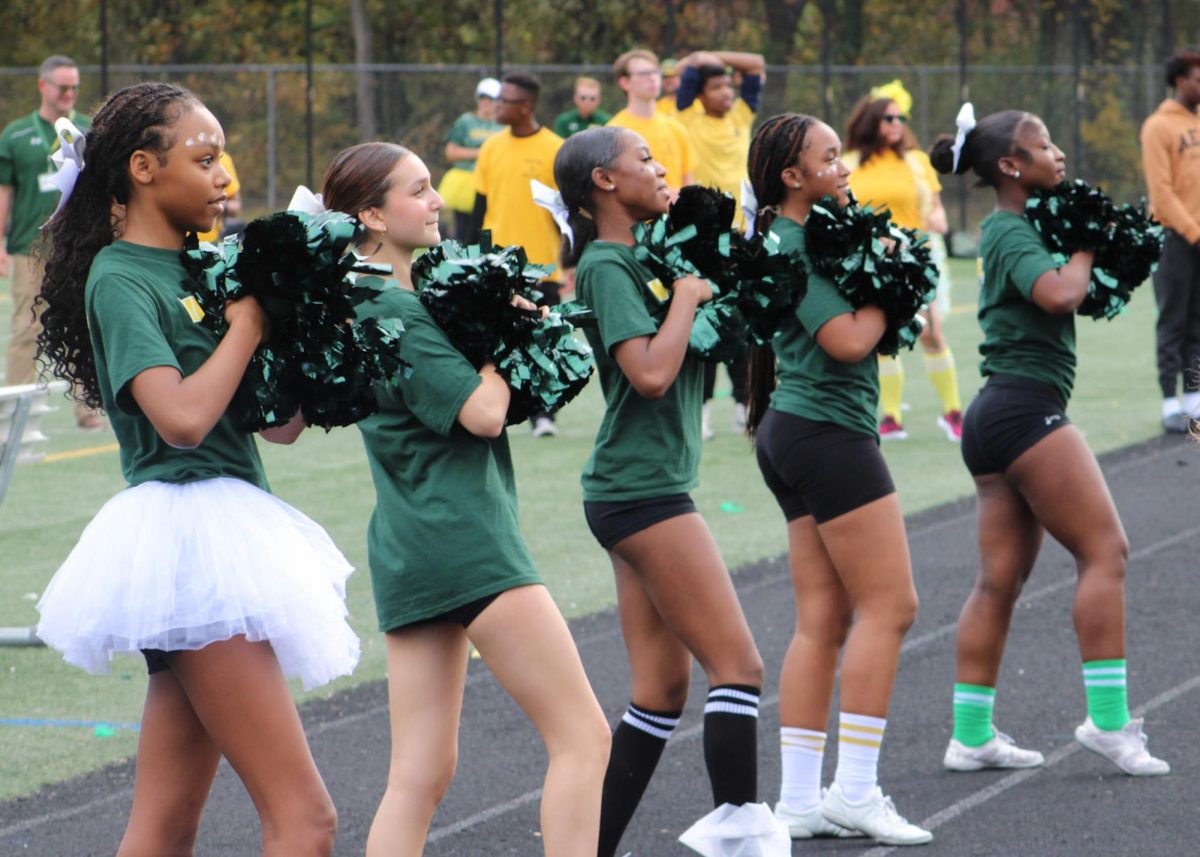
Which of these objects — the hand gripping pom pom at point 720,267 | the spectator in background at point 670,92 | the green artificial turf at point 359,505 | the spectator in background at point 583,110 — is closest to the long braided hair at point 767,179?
the hand gripping pom pom at point 720,267

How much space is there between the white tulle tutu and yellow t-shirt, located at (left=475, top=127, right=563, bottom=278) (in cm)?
844

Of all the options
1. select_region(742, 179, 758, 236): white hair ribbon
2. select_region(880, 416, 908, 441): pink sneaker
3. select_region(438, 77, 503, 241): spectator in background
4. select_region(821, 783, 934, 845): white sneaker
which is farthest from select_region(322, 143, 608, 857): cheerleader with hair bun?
select_region(438, 77, 503, 241): spectator in background

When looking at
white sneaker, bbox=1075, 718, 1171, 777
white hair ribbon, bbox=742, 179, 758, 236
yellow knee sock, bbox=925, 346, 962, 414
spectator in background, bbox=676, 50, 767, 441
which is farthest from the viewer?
spectator in background, bbox=676, 50, 767, 441

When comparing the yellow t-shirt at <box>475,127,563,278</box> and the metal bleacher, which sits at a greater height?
the yellow t-shirt at <box>475,127,563,278</box>

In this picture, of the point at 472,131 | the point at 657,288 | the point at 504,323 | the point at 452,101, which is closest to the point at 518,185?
the point at 472,131

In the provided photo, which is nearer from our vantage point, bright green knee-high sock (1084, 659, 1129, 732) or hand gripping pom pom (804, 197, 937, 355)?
hand gripping pom pom (804, 197, 937, 355)

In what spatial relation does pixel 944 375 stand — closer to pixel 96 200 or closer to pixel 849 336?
pixel 849 336

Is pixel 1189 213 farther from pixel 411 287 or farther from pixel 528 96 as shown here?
pixel 411 287

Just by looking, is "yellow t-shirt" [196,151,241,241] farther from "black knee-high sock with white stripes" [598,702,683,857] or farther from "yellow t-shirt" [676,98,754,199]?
"yellow t-shirt" [676,98,754,199]

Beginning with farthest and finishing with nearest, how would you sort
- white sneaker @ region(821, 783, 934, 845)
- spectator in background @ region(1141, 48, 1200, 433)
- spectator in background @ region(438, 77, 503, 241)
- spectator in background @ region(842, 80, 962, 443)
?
1. spectator in background @ region(438, 77, 503, 241)
2. spectator in background @ region(1141, 48, 1200, 433)
3. spectator in background @ region(842, 80, 962, 443)
4. white sneaker @ region(821, 783, 934, 845)

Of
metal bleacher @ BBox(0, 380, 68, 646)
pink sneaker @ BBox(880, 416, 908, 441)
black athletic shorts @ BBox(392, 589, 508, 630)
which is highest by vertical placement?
black athletic shorts @ BBox(392, 589, 508, 630)

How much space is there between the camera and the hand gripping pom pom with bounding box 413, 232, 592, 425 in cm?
348

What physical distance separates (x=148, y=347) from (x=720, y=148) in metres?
9.75

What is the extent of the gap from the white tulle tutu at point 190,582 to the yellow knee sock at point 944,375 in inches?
319
